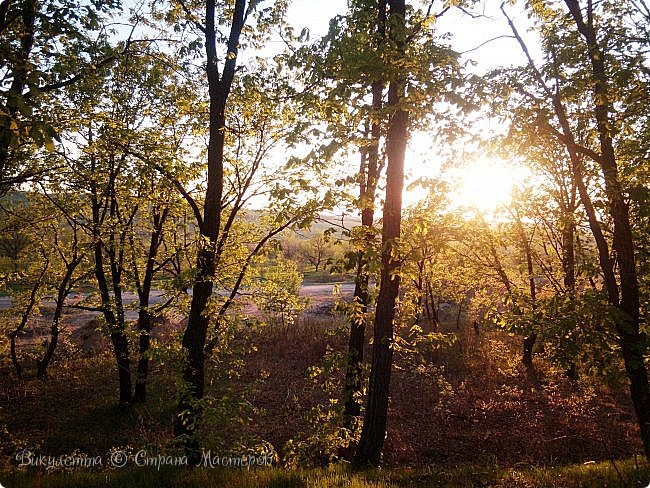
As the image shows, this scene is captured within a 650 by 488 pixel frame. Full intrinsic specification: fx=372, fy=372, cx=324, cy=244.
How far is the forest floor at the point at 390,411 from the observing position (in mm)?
10977

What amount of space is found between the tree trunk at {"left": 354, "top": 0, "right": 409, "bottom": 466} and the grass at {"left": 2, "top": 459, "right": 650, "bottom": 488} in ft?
2.02

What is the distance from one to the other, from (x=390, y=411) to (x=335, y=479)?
10.8m

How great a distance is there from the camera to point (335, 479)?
5562 millimetres

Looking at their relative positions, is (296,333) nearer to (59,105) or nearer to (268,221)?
(268,221)

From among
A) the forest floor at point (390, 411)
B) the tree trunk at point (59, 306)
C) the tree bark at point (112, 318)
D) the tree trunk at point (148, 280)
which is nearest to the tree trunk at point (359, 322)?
the forest floor at point (390, 411)

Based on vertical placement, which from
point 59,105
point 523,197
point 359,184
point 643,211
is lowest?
point 643,211

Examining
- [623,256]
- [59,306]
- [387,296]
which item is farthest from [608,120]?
[59,306]

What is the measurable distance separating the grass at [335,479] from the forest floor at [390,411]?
0.87 m

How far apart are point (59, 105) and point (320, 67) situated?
7.67 m

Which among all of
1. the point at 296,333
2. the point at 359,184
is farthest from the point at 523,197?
the point at 296,333

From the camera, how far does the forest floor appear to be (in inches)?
432

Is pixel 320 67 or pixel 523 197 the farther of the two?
pixel 523 197

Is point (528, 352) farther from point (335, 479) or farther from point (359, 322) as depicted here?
point (335, 479)

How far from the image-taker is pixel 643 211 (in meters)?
5.62
